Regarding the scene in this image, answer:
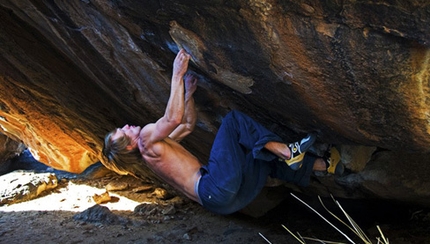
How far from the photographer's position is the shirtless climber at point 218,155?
361 cm

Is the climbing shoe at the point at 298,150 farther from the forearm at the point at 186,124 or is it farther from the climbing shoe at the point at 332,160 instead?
the forearm at the point at 186,124

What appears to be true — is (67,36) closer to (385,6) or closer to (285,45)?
(285,45)

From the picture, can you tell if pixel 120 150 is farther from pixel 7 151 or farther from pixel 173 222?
pixel 7 151

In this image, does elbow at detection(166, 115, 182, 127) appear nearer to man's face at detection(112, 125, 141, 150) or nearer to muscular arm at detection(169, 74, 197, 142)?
man's face at detection(112, 125, 141, 150)

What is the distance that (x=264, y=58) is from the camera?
3.13 metres

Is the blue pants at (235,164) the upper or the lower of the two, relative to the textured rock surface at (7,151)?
upper

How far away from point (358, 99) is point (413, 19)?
789 millimetres

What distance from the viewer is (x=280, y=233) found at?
648 centimetres

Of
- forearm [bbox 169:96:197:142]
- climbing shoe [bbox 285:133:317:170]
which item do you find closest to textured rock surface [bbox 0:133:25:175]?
forearm [bbox 169:96:197:142]

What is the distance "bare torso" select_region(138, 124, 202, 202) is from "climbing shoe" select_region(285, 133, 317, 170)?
755 mm

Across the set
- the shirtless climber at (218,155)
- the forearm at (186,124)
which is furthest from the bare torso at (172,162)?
the forearm at (186,124)

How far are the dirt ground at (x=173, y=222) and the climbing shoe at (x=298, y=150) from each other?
229 cm

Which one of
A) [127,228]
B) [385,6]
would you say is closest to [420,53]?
[385,6]

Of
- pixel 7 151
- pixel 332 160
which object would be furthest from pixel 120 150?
pixel 7 151
